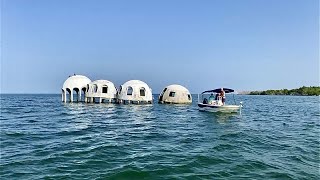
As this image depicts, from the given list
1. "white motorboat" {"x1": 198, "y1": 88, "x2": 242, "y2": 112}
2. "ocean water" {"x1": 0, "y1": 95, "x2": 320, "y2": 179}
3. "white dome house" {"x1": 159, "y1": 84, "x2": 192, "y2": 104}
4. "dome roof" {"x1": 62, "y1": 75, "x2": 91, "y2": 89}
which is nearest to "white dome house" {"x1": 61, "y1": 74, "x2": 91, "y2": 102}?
"dome roof" {"x1": 62, "y1": 75, "x2": 91, "y2": 89}

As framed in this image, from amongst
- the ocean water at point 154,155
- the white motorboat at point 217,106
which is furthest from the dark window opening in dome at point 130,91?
the ocean water at point 154,155

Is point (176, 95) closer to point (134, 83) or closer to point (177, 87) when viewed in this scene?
point (177, 87)

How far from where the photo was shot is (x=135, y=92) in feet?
196

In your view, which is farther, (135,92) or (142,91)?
(142,91)

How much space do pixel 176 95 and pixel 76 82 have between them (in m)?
19.4

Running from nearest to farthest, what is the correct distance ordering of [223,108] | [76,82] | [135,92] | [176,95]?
[223,108]
[135,92]
[76,82]
[176,95]

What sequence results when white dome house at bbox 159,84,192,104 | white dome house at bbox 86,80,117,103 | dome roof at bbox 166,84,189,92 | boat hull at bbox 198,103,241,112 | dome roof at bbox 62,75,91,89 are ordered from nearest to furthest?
1. boat hull at bbox 198,103,241,112
2. white dome house at bbox 86,80,117,103
3. dome roof at bbox 62,75,91,89
4. white dome house at bbox 159,84,192,104
5. dome roof at bbox 166,84,189,92

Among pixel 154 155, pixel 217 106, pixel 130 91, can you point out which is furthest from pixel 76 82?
pixel 154 155

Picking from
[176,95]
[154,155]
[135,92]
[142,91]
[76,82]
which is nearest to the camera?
[154,155]

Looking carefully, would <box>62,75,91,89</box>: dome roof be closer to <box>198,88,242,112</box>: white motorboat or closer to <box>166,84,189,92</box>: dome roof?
<box>166,84,189,92</box>: dome roof

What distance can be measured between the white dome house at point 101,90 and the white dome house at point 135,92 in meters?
1.58

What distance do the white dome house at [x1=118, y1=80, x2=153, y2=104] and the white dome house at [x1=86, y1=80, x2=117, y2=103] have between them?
1.58m

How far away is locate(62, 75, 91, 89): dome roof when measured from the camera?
63031 millimetres

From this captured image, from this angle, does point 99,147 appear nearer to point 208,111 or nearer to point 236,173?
point 236,173
